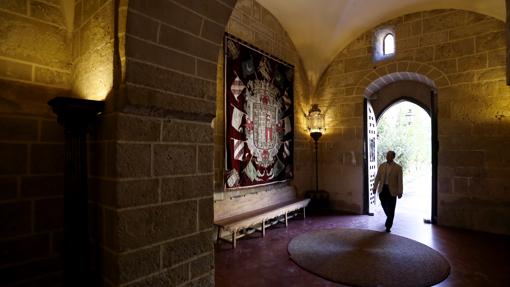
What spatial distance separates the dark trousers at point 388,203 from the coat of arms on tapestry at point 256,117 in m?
1.60

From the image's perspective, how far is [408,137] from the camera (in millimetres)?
9789

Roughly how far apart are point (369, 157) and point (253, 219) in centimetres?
294

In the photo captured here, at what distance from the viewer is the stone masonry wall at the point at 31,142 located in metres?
1.47

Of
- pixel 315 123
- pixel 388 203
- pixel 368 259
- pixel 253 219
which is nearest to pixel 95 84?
pixel 253 219

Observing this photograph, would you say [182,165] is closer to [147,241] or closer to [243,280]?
[147,241]

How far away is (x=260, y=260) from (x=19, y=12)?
2.90 metres

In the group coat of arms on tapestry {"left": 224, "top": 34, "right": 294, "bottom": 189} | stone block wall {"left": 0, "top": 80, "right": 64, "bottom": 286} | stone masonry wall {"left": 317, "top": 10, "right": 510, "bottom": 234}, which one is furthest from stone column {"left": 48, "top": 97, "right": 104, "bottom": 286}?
stone masonry wall {"left": 317, "top": 10, "right": 510, "bottom": 234}

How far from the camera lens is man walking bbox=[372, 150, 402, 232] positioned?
4.16 metres

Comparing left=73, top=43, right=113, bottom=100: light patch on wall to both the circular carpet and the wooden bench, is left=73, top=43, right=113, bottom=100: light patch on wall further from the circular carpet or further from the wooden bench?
the circular carpet

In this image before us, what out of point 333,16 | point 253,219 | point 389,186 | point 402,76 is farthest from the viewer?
point 402,76

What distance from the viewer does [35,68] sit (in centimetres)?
160

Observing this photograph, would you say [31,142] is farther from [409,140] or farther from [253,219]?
[409,140]

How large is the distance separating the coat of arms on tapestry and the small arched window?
5.96 ft

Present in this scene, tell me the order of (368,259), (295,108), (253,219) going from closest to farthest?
1. (368,259)
2. (253,219)
3. (295,108)
